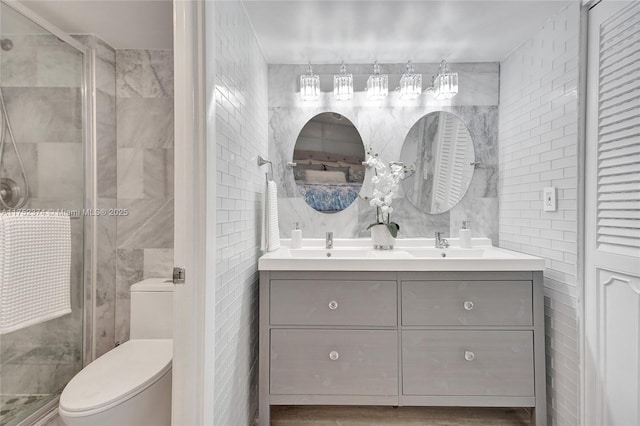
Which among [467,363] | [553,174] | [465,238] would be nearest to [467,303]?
[467,363]

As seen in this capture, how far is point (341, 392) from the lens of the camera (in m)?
1.72

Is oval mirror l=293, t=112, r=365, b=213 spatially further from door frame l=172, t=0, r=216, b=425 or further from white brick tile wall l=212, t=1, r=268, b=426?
door frame l=172, t=0, r=216, b=425

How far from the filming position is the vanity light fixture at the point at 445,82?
2180 millimetres

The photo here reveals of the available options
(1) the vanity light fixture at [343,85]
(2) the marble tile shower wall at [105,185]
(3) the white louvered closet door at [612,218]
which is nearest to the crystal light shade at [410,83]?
(1) the vanity light fixture at [343,85]

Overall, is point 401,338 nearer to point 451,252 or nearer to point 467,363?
point 467,363

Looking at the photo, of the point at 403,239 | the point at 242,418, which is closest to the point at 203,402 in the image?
the point at 242,418

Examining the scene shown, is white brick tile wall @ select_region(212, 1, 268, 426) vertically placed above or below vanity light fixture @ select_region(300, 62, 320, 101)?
below

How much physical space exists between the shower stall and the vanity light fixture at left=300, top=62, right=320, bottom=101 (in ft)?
4.31

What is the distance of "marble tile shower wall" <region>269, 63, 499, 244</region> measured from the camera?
7.64 ft

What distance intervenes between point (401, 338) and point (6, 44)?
247 cm

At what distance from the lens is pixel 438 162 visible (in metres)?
2.35

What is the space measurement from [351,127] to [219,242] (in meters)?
1.41

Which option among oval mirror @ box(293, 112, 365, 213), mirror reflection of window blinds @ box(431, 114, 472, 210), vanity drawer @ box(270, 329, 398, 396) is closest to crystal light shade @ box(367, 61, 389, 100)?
oval mirror @ box(293, 112, 365, 213)

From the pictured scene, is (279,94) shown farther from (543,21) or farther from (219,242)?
(543,21)
